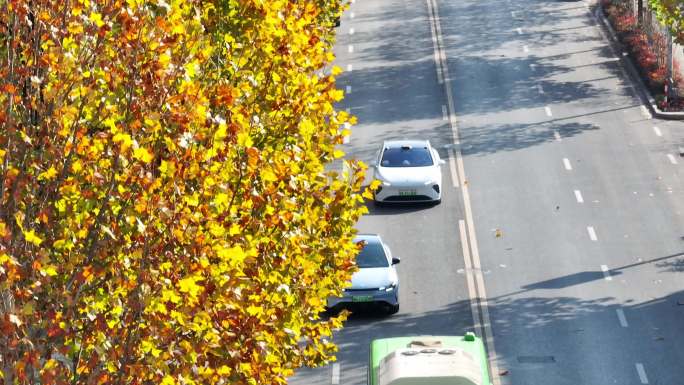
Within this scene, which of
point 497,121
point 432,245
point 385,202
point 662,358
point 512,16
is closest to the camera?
point 662,358

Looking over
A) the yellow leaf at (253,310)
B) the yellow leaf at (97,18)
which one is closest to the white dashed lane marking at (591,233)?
the yellow leaf at (253,310)

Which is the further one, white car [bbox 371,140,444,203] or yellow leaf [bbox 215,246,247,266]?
white car [bbox 371,140,444,203]

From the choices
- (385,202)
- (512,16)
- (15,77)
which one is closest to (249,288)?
(15,77)

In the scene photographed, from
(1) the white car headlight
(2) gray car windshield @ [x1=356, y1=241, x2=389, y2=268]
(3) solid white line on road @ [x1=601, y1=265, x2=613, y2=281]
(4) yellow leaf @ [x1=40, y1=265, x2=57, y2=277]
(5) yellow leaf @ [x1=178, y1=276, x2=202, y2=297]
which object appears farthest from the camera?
(3) solid white line on road @ [x1=601, y1=265, x2=613, y2=281]

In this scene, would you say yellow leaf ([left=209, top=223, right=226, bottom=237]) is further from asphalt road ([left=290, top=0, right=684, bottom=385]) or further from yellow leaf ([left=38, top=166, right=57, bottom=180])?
asphalt road ([left=290, top=0, right=684, bottom=385])

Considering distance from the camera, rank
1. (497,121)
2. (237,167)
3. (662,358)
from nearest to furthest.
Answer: (237,167), (662,358), (497,121)

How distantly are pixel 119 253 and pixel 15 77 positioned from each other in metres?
1.56

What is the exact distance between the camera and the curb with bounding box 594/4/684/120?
4906 centimetres

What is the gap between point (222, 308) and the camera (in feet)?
46.4

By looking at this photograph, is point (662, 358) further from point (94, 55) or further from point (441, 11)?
point (441, 11)

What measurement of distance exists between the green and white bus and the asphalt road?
5483mm

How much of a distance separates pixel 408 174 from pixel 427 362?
1925 centimetres

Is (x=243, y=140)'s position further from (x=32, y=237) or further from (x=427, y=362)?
(x=427, y=362)

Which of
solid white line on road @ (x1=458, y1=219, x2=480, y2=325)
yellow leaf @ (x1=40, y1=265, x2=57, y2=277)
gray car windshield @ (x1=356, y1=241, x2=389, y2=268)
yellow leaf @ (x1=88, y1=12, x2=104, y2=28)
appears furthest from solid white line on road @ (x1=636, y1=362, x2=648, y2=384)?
yellow leaf @ (x1=40, y1=265, x2=57, y2=277)
